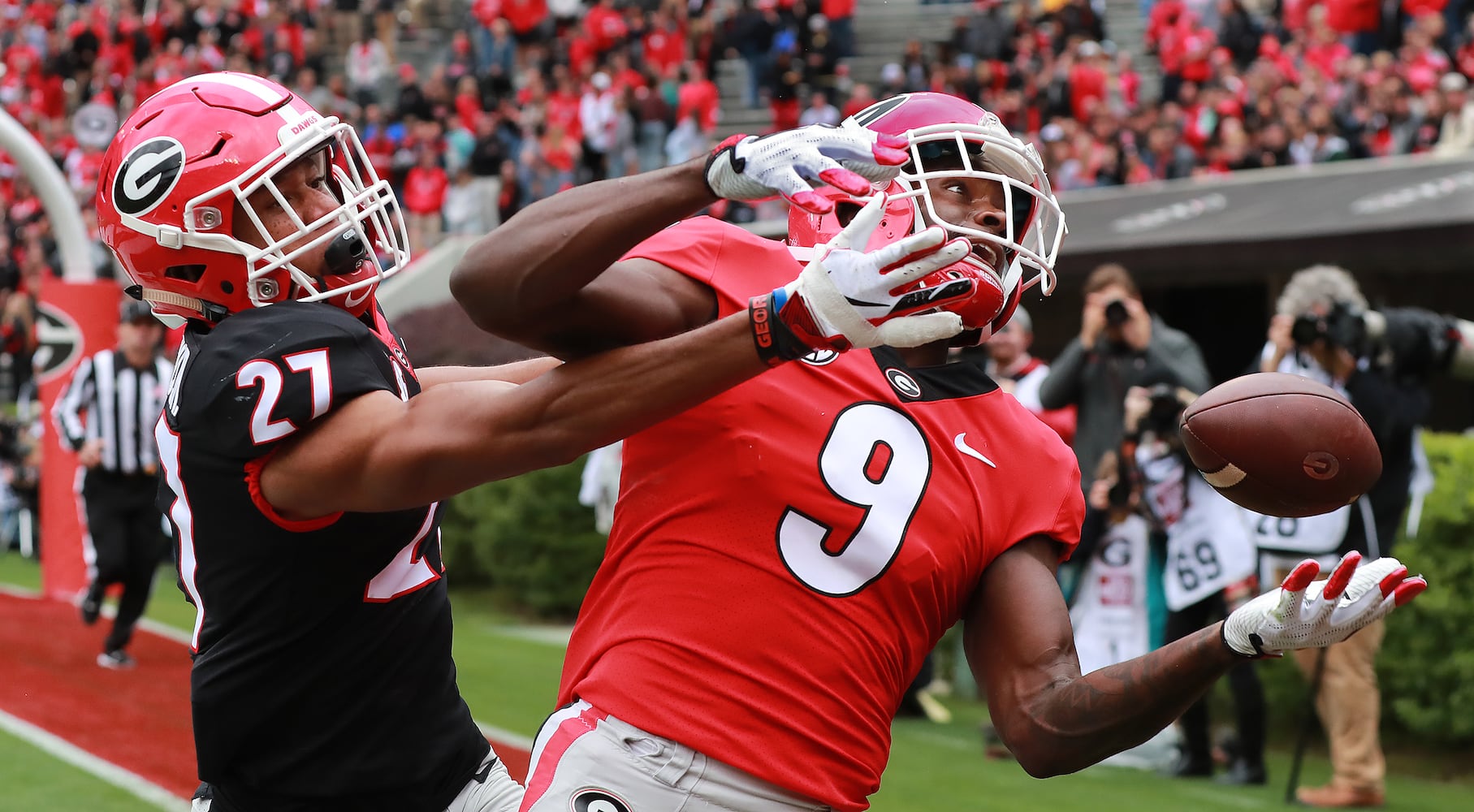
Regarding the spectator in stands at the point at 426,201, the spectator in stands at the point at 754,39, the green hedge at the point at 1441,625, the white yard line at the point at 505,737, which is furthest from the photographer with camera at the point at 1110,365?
the spectator in stands at the point at 426,201

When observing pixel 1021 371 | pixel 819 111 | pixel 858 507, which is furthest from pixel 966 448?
pixel 819 111

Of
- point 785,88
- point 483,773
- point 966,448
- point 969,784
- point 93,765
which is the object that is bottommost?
point 969,784

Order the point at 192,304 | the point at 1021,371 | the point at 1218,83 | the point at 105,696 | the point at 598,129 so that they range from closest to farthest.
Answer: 1. the point at 192,304
2. the point at 1021,371
3. the point at 105,696
4. the point at 1218,83
5. the point at 598,129

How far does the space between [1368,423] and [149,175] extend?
15.6 feet

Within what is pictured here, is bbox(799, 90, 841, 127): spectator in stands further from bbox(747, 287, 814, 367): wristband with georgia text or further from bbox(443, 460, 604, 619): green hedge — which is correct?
bbox(747, 287, 814, 367): wristband with georgia text

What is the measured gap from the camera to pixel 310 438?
2.17 metres

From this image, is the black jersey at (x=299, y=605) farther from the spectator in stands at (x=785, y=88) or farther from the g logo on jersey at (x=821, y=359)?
the spectator in stands at (x=785, y=88)

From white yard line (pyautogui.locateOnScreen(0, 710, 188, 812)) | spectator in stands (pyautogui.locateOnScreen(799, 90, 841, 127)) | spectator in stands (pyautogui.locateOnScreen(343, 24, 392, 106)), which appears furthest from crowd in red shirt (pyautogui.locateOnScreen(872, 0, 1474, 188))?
white yard line (pyautogui.locateOnScreen(0, 710, 188, 812))

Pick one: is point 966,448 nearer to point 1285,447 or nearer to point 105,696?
point 1285,447

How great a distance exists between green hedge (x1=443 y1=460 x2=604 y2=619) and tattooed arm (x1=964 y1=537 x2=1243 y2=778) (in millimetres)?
7611

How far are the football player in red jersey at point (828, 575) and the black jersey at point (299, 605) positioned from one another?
368 millimetres

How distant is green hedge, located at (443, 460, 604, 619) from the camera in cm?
1026

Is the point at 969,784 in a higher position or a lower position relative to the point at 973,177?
lower

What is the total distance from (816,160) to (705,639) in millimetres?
734
